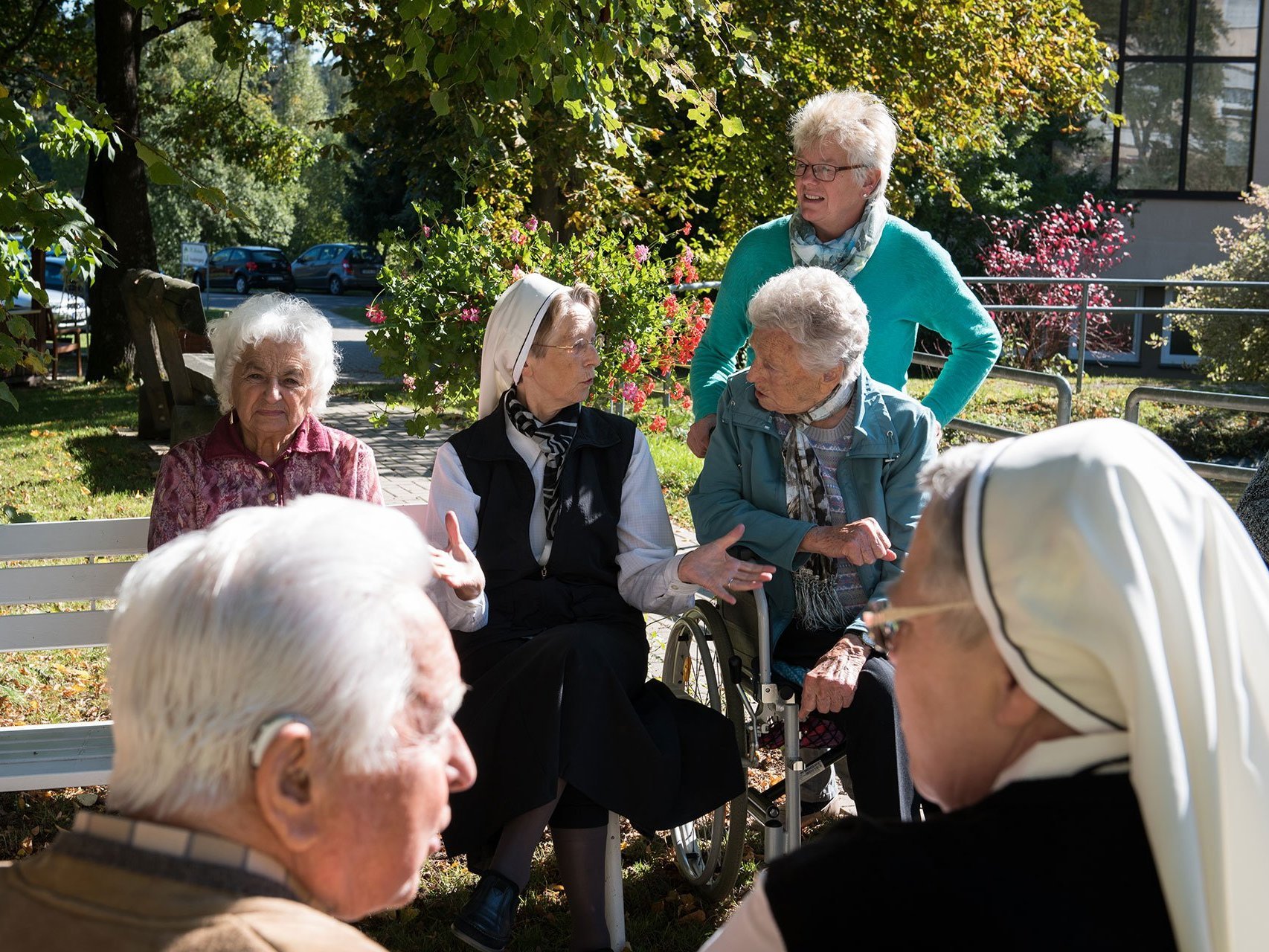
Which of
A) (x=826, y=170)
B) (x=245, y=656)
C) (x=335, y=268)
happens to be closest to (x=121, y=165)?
(x=826, y=170)

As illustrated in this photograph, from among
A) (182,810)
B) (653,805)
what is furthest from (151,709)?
(653,805)

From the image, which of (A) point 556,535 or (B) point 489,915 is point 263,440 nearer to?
(A) point 556,535

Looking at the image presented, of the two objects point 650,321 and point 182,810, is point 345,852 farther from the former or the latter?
point 650,321

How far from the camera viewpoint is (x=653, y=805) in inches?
128

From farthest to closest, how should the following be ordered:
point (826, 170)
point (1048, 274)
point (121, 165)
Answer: point (1048, 274), point (121, 165), point (826, 170)

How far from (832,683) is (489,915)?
1.03 meters

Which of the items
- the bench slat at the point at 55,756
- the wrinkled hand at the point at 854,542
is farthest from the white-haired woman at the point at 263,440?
the wrinkled hand at the point at 854,542

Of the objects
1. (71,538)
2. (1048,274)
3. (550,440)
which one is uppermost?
(1048,274)

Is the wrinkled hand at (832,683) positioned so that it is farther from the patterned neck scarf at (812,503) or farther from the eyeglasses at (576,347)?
the eyeglasses at (576,347)

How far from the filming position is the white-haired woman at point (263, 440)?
3.65 m

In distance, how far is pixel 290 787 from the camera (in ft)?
4.61

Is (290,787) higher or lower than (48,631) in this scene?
higher

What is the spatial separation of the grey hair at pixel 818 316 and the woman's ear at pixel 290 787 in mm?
2325

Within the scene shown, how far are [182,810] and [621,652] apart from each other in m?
2.15
